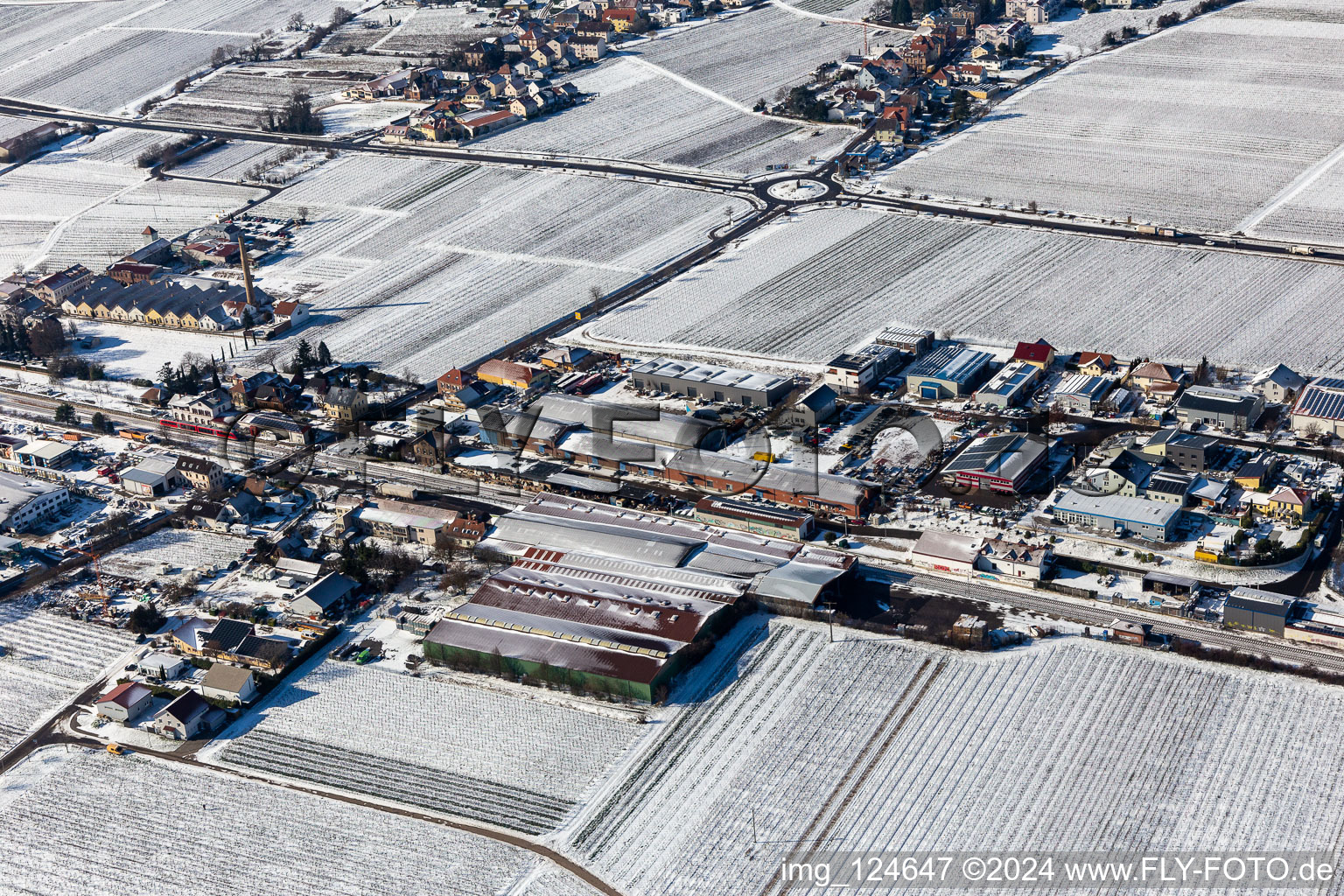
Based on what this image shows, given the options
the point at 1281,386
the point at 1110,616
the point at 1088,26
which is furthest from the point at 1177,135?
the point at 1110,616

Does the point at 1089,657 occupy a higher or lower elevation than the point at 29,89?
lower

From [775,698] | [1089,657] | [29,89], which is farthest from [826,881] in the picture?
[29,89]

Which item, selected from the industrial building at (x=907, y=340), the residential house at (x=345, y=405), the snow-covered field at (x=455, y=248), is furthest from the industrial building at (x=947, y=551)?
the snow-covered field at (x=455, y=248)

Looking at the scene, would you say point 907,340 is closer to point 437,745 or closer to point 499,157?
point 437,745

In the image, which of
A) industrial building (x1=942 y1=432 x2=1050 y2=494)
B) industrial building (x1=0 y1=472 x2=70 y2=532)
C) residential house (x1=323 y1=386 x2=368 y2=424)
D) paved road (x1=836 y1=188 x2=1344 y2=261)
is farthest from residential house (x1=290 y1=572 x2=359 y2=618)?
paved road (x1=836 y1=188 x2=1344 y2=261)

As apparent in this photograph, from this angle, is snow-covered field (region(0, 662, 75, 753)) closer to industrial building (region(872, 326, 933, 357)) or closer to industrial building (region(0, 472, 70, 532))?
industrial building (region(0, 472, 70, 532))

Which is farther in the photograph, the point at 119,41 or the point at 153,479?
the point at 119,41

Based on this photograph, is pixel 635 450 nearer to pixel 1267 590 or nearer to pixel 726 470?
pixel 726 470
